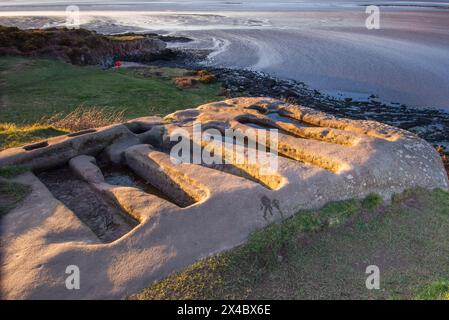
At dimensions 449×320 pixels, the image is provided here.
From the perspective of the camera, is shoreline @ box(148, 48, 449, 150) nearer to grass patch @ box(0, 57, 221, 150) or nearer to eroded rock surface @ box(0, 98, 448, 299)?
grass patch @ box(0, 57, 221, 150)

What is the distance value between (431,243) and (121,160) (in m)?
8.15

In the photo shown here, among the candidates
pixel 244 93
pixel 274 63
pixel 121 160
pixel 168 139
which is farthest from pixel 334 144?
pixel 274 63

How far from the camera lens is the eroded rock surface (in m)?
7.29

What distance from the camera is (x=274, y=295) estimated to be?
734 cm

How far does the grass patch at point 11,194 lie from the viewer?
9148mm

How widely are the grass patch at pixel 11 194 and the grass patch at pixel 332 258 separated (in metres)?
4.15

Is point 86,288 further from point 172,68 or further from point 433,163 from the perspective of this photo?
point 172,68

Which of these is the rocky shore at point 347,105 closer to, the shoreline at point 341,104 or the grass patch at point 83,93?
the shoreline at point 341,104

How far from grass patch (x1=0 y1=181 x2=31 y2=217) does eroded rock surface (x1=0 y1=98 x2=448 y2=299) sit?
21 centimetres

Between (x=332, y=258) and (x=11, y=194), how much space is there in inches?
281

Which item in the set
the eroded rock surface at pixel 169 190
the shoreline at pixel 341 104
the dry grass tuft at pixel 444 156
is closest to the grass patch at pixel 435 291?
the eroded rock surface at pixel 169 190

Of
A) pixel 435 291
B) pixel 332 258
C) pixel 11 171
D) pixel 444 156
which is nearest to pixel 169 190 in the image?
pixel 11 171

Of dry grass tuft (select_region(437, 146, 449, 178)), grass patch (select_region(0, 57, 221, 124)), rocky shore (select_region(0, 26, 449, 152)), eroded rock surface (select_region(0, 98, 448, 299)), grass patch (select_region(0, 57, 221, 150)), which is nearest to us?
eroded rock surface (select_region(0, 98, 448, 299))

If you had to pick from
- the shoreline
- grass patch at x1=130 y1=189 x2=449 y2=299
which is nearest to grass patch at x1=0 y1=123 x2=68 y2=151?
grass patch at x1=130 y1=189 x2=449 y2=299
